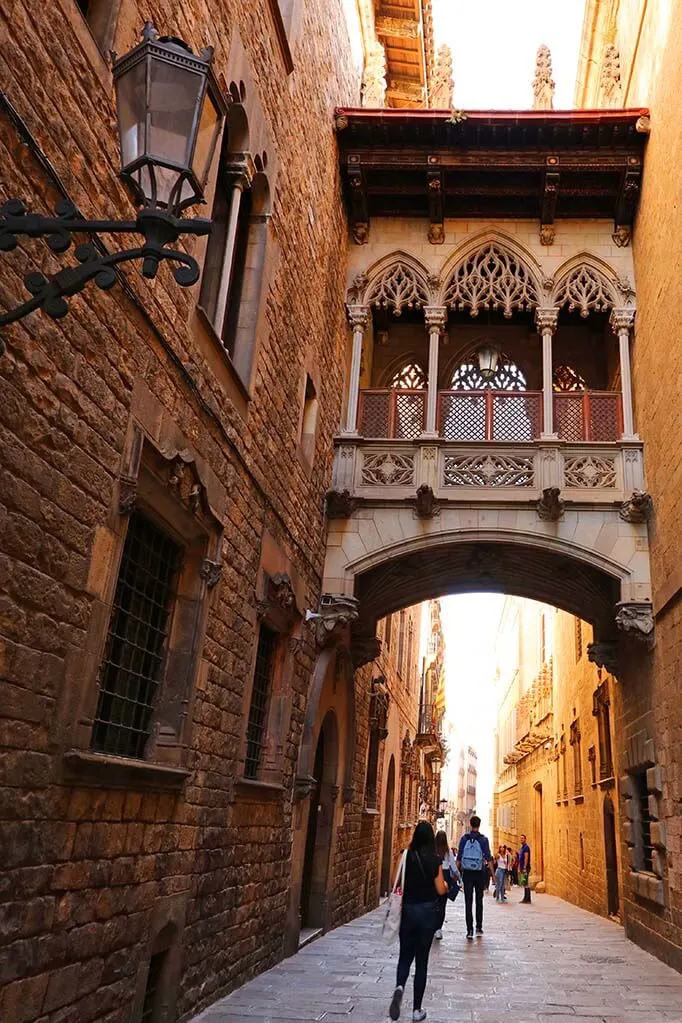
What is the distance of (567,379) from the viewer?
13.6m

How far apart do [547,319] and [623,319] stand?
968 millimetres

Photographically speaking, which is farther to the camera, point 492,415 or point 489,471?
point 492,415

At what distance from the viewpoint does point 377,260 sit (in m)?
12.2

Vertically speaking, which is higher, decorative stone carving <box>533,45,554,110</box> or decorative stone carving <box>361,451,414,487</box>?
decorative stone carving <box>533,45,554,110</box>

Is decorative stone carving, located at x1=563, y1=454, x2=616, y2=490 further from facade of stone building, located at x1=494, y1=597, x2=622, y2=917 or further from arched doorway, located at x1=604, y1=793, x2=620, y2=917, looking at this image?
arched doorway, located at x1=604, y1=793, x2=620, y2=917

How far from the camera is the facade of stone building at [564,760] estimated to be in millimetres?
15023

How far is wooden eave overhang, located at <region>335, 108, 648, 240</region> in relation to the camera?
446 inches

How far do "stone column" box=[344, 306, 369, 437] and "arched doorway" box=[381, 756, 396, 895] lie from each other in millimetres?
9507

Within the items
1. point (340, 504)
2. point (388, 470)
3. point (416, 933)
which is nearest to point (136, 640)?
point (416, 933)

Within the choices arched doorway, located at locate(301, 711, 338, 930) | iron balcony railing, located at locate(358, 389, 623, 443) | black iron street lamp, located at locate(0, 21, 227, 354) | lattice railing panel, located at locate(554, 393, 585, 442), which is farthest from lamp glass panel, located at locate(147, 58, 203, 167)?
arched doorway, located at locate(301, 711, 338, 930)

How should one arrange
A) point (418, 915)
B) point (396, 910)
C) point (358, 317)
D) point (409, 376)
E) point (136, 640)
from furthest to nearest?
point (409, 376) → point (358, 317) → point (396, 910) → point (418, 915) → point (136, 640)

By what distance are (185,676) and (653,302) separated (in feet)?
24.6

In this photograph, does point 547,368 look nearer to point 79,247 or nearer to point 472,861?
point 472,861

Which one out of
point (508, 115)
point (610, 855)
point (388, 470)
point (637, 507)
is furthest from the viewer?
Answer: point (610, 855)
